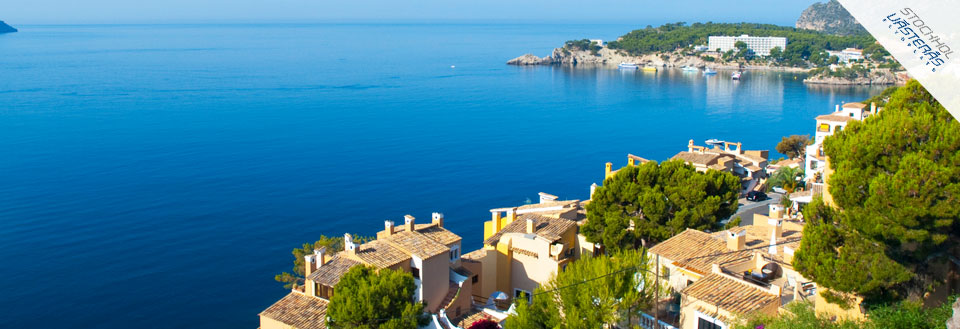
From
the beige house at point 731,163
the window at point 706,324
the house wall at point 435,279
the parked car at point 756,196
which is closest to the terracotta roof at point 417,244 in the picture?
the house wall at point 435,279

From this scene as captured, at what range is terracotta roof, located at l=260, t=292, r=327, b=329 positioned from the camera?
16719 mm

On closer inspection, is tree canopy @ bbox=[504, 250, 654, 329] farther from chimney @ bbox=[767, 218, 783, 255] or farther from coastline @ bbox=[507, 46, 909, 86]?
coastline @ bbox=[507, 46, 909, 86]

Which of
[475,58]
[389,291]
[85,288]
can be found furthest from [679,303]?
[475,58]

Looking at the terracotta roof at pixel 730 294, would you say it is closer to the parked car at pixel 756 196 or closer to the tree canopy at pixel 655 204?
the tree canopy at pixel 655 204

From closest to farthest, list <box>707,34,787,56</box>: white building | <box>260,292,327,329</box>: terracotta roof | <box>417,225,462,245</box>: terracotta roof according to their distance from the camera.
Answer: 1. <box>260,292,327,329</box>: terracotta roof
2. <box>417,225,462,245</box>: terracotta roof
3. <box>707,34,787,56</box>: white building

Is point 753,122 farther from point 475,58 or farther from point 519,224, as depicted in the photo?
point 475,58

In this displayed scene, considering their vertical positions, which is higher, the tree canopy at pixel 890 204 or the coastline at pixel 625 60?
the tree canopy at pixel 890 204

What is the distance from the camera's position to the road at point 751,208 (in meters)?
26.4

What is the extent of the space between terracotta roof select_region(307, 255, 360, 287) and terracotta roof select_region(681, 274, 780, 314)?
7.10 metres

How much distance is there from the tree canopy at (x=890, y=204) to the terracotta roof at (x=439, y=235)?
8716 mm

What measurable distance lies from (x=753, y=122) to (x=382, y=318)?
60.3 meters

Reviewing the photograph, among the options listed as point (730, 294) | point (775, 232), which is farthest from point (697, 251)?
point (730, 294)

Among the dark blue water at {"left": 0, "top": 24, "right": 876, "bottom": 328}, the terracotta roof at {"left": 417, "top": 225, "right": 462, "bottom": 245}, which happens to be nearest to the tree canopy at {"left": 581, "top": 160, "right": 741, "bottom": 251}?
the terracotta roof at {"left": 417, "top": 225, "right": 462, "bottom": 245}

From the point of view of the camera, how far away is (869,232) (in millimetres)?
10859
